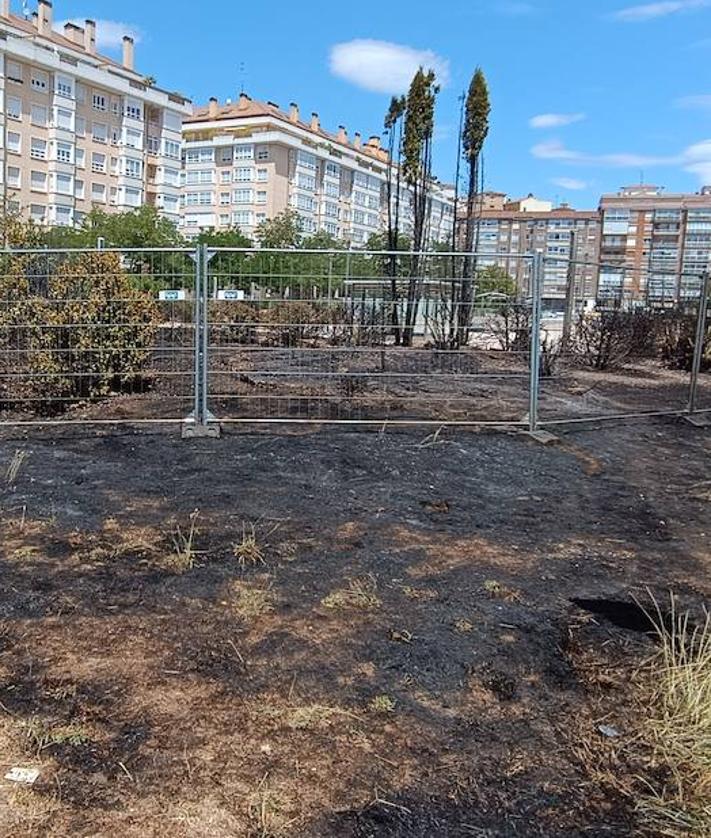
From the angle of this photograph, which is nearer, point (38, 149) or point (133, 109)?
→ point (38, 149)

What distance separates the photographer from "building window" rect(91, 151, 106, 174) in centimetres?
6500

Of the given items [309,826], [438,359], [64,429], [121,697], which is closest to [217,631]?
[121,697]

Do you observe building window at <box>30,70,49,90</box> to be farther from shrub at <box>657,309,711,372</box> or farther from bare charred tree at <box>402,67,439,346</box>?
shrub at <box>657,309,711,372</box>

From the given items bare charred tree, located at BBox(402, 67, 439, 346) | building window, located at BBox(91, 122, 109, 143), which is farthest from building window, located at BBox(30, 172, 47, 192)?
bare charred tree, located at BBox(402, 67, 439, 346)

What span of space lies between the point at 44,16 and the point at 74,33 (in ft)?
15.8

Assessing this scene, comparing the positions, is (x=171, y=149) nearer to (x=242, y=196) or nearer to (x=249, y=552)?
(x=242, y=196)

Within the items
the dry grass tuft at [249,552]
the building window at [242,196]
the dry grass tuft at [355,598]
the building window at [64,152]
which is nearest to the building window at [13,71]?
the building window at [64,152]

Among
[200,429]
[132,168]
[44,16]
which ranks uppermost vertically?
[44,16]

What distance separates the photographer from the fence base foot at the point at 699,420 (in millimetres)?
7867

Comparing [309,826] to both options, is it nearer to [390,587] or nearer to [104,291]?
[390,587]

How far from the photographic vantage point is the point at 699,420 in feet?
26.4

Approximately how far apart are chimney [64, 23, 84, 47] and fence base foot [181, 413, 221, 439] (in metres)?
74.3

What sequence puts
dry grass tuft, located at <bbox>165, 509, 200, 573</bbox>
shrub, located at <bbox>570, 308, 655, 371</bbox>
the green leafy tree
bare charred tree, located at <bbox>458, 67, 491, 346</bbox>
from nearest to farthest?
dry grass tuft, located at <bbox>165, 509, 200, 573</bbox> → shrub, located at <bbox>570, 308, 655, 371</bbox> → bare charred tree, located at <bbox>458, 67, 491, 346</bbox> → the green leafy tree

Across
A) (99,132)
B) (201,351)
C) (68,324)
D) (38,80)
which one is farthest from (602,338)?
(99,132)
